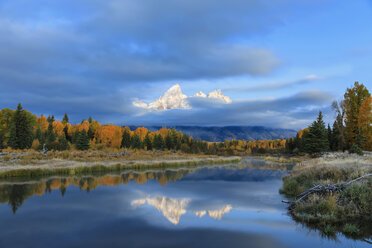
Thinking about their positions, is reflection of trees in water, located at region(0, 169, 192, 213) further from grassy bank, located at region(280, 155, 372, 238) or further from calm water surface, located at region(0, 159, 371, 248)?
grassy bank, located at region(280, 155, 372, 238)

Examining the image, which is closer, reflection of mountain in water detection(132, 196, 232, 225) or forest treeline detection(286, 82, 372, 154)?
reflection of mountain in water detection(132, 196, 232, 225)

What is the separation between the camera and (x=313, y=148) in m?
58.9

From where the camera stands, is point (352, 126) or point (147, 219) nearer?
point (147, 219)

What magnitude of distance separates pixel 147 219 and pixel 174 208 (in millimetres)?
2840

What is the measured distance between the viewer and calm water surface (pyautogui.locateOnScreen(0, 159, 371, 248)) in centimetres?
1066

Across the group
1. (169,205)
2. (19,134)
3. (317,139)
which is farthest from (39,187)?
(317,139)

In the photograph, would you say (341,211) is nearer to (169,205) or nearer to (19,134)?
(169,205)

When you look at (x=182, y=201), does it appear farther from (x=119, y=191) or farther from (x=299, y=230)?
(x=299, y=230)

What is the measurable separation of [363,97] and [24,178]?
185ft

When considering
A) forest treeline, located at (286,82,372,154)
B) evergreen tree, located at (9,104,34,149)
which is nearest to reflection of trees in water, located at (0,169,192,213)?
forest treeline, located at (286,82,372,154)

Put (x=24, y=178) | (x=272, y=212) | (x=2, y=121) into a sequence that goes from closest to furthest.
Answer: (x=272, y=212), (x=24, y=178), (x=2, y=121)

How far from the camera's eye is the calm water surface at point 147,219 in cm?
1066

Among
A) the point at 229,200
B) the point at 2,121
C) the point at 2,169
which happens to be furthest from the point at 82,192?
the point at 2,121

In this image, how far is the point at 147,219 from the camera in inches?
544
